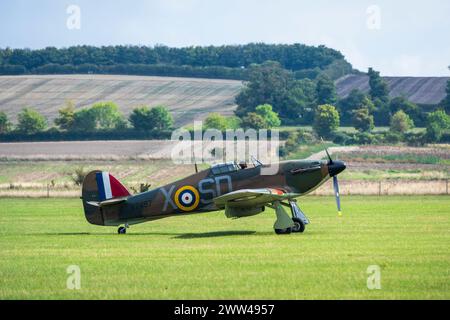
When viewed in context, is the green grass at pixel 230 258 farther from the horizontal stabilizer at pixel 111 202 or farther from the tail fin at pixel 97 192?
the horizontal stabilizer at pixel 111 202

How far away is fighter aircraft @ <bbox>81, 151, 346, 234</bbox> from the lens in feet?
79.6

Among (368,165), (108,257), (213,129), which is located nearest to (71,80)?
(213,129)

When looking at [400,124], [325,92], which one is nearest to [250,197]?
[400,124]

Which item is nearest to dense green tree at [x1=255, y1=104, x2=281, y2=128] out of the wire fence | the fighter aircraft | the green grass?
the wire fence

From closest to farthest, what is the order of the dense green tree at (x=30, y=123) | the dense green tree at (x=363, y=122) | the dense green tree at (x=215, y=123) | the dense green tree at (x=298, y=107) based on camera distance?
the dense green tree at (x=30, y=123)
the dense green tree at (x=215, y=123)
the dense green tree at (x=363, y=122)
the dense green tree at (x=298, y=107)

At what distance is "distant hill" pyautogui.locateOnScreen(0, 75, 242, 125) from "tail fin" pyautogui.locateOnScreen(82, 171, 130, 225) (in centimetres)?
7120

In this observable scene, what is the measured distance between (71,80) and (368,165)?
6638cm

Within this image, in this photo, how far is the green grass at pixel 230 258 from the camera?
1509 cm

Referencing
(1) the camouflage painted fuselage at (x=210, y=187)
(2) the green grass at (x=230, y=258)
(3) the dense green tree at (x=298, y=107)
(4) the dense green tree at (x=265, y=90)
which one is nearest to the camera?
(2) the green grass at (x=230, y=258)

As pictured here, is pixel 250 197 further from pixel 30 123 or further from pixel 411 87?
pixel 411 87

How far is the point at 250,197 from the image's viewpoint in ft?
78.0

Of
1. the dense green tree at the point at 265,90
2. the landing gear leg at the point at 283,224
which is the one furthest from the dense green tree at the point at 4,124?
the landing gear leg at the point at 283,224

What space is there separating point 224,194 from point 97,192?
348 centimetres

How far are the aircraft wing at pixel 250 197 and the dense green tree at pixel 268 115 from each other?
72031 mm
